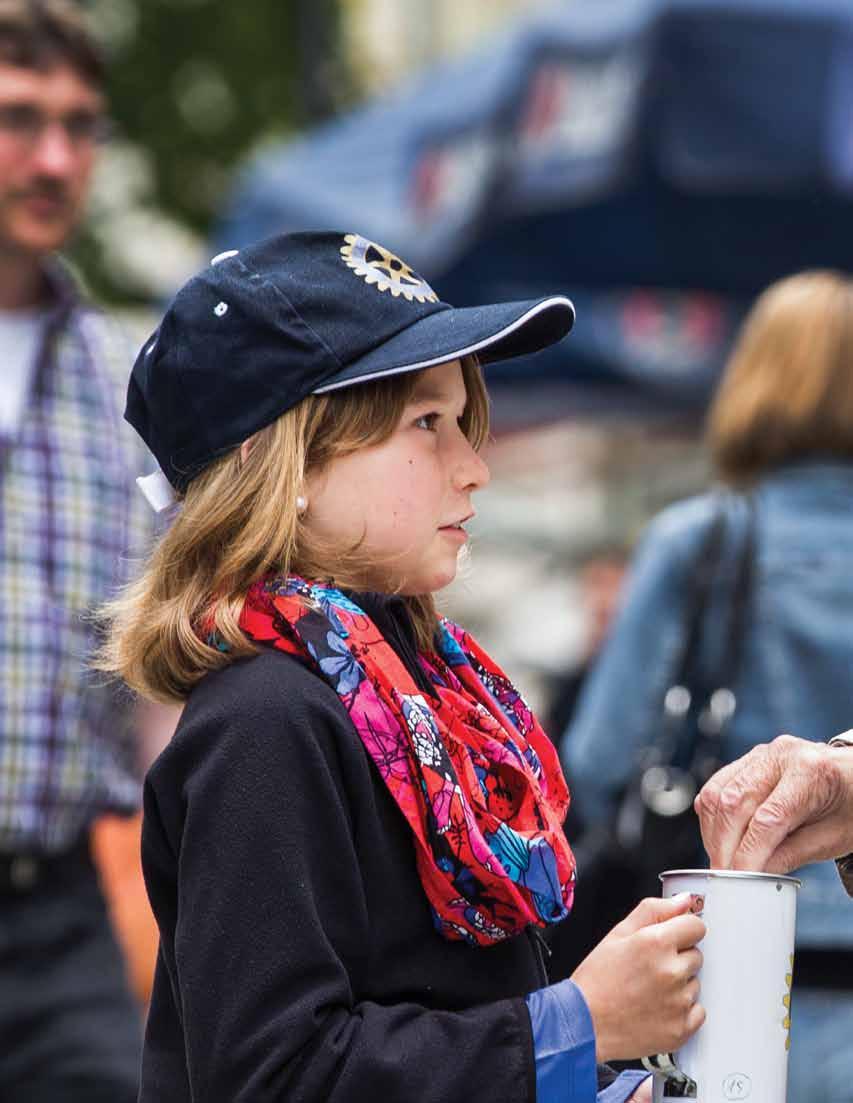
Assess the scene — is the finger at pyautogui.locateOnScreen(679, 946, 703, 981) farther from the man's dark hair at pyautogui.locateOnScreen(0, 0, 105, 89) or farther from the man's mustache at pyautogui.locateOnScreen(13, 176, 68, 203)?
the man's dark hair at pyautogui.locateOnScreen(0, 0, 105, 89)

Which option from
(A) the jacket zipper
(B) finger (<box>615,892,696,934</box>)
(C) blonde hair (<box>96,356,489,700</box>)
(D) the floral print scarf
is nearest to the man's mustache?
(C) blonde hair (<box>96,356,489,700</box>)

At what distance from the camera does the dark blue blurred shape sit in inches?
248

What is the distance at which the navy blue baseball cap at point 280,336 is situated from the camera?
7.25 ft

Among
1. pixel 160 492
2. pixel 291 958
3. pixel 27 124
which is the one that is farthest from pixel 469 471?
pixel 27 124

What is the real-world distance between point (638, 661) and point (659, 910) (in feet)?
6.38

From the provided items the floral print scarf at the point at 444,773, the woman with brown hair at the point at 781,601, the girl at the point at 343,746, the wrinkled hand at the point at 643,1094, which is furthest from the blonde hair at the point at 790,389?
the wrinkled hand at the point at 643,1094

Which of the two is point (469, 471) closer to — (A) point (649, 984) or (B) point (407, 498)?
(B) point (407, 498)

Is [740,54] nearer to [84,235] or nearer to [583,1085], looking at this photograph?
[583,1085]

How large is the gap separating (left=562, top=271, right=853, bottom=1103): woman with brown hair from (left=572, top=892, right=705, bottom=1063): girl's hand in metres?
1.62

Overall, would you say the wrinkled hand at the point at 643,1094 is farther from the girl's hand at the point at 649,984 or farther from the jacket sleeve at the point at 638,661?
the jacket sleeve at the point at 638,661

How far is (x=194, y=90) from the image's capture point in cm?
1372

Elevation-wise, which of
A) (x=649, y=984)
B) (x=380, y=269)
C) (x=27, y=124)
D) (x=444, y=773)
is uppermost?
(x=380, y=269)

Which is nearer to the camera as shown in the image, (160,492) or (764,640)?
(160,492)

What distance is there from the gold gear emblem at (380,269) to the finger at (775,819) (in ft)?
2.15
